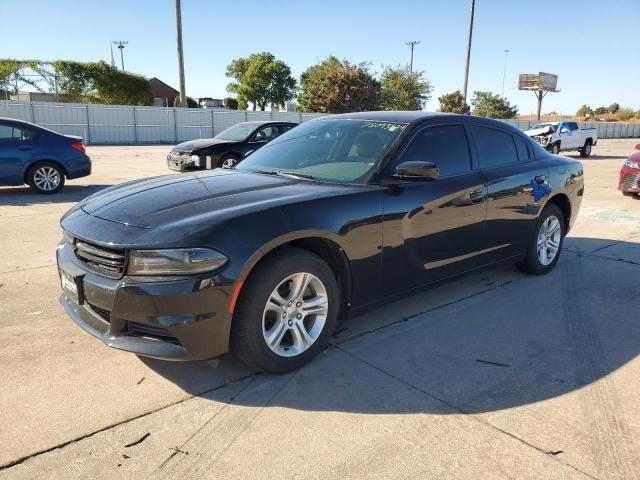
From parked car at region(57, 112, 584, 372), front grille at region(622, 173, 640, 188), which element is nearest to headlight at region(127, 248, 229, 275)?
parked car at region(57, 112, 584, 372)

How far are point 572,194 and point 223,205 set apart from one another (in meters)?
4.29

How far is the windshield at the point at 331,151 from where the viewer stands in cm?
382

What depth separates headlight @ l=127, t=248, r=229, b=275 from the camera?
2.73 metres

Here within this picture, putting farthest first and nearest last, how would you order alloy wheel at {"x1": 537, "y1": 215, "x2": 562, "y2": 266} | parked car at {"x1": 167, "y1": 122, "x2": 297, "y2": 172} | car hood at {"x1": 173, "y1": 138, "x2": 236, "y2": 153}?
car hood at {"x1": 173, "y1": 138, "x2": 236, "y2": 153} → parked car at {"x1": 167, "y1": 122, "x2": 297, "y2": 172} → alloy wheel at {"x1": 537, "y1": 215, "x2": 562, "y2": 266}

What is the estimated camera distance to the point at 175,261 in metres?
2.73

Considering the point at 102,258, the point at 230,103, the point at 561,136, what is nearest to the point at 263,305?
the point at 102,258

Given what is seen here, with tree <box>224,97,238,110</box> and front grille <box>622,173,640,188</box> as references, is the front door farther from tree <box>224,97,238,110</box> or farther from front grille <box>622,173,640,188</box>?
tree <box>224,97,238,110</box>

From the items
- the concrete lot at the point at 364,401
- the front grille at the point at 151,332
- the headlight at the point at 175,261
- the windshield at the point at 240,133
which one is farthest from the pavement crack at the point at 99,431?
the windshield at the point at 240,133

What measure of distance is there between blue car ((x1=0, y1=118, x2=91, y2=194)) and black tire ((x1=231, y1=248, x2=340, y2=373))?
868 cm

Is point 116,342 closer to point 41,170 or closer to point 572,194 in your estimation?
point 572,194

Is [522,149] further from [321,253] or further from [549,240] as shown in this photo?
[321,253]

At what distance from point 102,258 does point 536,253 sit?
4.23 meters

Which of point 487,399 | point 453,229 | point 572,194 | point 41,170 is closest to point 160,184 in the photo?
point 453,229

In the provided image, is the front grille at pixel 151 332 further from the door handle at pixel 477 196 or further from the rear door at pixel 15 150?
the rear door at pixel 15 150
